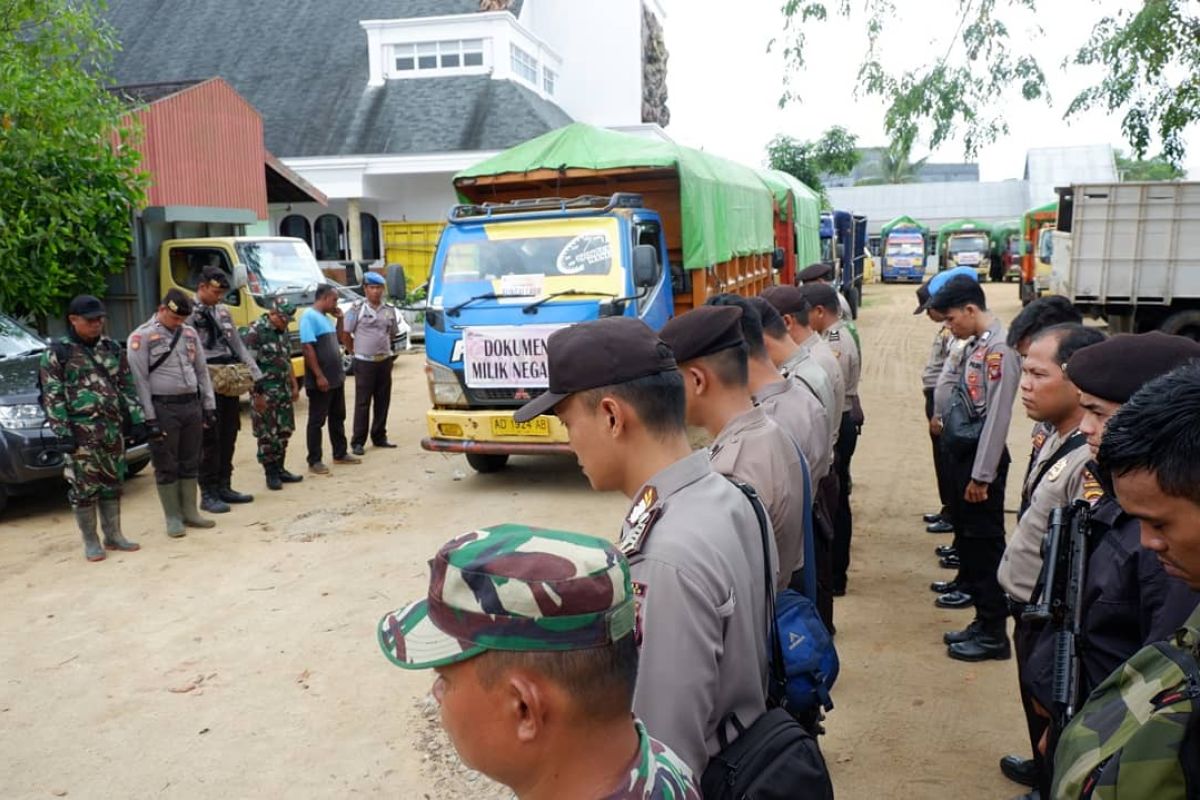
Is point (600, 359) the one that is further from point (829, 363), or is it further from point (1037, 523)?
point (829, 363)

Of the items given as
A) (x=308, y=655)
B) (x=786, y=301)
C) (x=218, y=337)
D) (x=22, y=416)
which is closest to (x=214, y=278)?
(x=218, y=337)

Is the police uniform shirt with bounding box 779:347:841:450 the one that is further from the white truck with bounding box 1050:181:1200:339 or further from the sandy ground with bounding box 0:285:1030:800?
the white truck with bounding box 1050:181:1200:339

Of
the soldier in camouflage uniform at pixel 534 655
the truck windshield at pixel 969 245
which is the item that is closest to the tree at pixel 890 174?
the truck windshield at pixel 969 245

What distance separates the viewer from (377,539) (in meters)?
7.00

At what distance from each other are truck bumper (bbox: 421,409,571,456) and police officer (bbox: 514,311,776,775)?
544 centimetres

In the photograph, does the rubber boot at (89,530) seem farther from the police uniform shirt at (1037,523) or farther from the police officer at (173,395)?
the police uniform shirt at (1037,523)

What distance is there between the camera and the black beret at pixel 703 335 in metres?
2.55

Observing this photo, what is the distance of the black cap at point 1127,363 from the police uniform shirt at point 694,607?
3.79 ft

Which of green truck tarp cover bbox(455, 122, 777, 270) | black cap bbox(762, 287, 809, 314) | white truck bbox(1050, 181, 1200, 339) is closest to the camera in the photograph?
black cap bbox(762, 287, 809, 314)

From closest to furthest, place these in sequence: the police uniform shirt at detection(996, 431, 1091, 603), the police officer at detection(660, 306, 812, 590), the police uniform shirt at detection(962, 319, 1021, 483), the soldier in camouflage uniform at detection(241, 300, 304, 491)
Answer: the police officer at detection(660, 306, 812, 590), the police uniform shirt at detection(996, 431, 1091, 603), the police uniform shirt at detection(962, 319, 1021, 483), the soldier in camouflage uniform at detection(241, 300, 304, 491)

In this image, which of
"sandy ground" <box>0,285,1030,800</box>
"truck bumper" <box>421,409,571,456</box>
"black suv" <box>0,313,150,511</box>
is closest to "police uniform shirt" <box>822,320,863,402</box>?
"sandy ground" <box>0,285,1030,800</box>

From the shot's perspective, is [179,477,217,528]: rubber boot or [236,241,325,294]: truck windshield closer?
[179,477,217,528]: rubber boot

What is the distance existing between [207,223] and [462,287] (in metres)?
9.51

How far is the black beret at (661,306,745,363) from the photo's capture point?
255 cm
